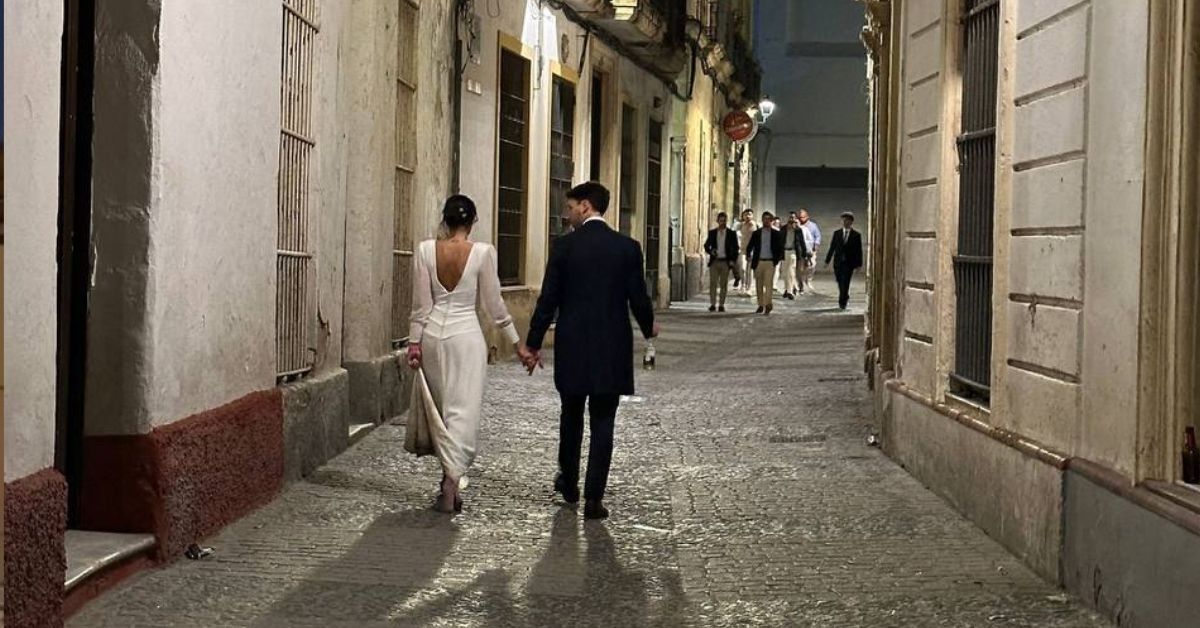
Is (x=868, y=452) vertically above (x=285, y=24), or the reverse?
(x=285, y=24)

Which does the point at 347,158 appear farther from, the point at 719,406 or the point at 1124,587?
the point at 1124,587

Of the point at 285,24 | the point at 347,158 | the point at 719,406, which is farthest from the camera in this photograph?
the point at 719,406

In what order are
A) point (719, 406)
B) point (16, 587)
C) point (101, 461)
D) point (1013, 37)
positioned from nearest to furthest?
point (16, 587) → point (101, 461) → point (1013, 37) → point (719, 406)

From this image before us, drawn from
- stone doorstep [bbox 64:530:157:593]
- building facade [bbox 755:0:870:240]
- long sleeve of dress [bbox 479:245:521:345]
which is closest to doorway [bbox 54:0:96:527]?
stone doorstep [bbox 64:530:157:593]

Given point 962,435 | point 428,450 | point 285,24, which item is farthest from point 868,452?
point 285,24

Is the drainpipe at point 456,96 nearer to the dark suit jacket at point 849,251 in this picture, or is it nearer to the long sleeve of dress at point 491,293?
the long sleeve of dress at point 491,293

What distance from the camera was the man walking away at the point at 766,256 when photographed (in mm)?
28734

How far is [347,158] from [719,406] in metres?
4.49

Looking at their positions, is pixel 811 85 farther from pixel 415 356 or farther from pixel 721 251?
pixel 415 356

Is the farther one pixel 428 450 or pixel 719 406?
pixel 719 406

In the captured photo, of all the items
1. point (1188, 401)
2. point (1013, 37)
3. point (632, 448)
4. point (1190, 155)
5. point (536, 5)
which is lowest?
point (632, 448)

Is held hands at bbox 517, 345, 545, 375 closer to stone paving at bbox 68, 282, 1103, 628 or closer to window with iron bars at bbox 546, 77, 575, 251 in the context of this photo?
stone paving at bbox 68, 282, 1103, 628

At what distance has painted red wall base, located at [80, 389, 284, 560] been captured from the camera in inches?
292

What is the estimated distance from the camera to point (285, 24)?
985 cm
